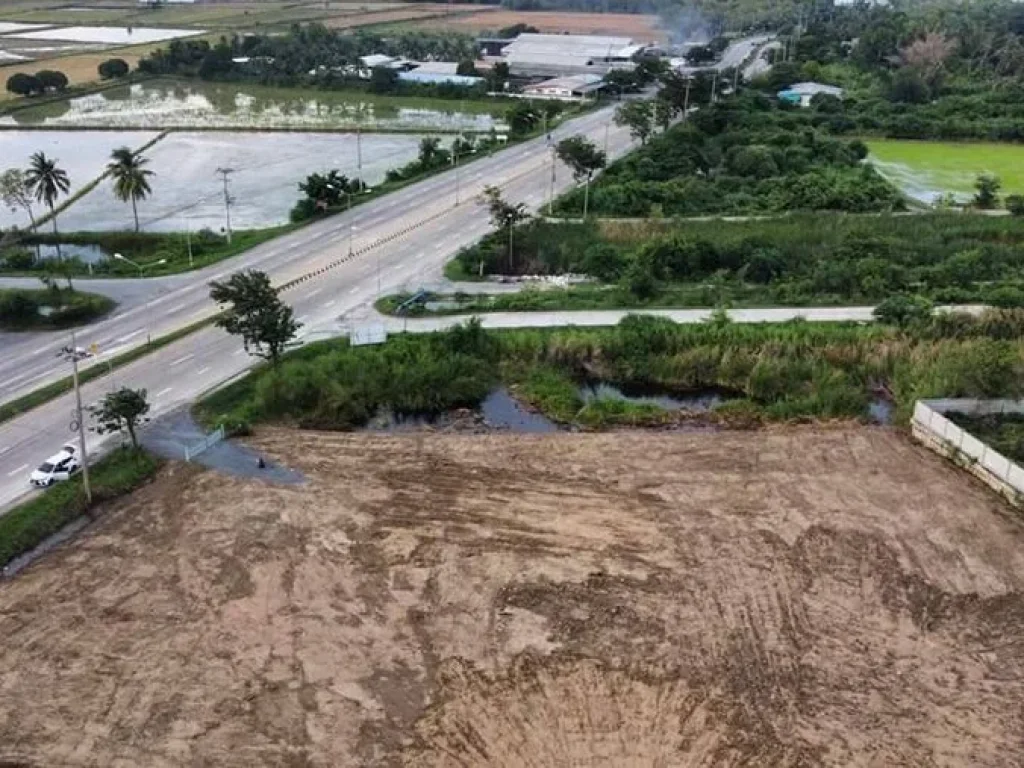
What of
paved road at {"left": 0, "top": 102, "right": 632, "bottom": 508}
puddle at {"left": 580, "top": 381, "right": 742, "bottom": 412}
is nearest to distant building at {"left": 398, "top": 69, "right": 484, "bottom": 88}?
paved road at {"left": 0, "top": 102, "right": 632, "bottom": 508}

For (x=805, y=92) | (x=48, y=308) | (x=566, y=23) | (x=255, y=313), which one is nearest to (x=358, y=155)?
(x=48, y=308)

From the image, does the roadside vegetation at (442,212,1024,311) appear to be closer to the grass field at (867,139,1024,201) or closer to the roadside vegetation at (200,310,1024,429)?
the roadside vegetation at (200,310,1024,429)

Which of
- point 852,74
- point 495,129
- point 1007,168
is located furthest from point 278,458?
point 852,74

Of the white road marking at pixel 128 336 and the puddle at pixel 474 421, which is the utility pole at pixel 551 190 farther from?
the white road marking at pixel 128 336

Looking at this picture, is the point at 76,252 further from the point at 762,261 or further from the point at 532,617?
the point at 532,617

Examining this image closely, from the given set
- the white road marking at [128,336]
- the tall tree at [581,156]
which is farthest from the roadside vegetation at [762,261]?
the white road marking at [128,336]
